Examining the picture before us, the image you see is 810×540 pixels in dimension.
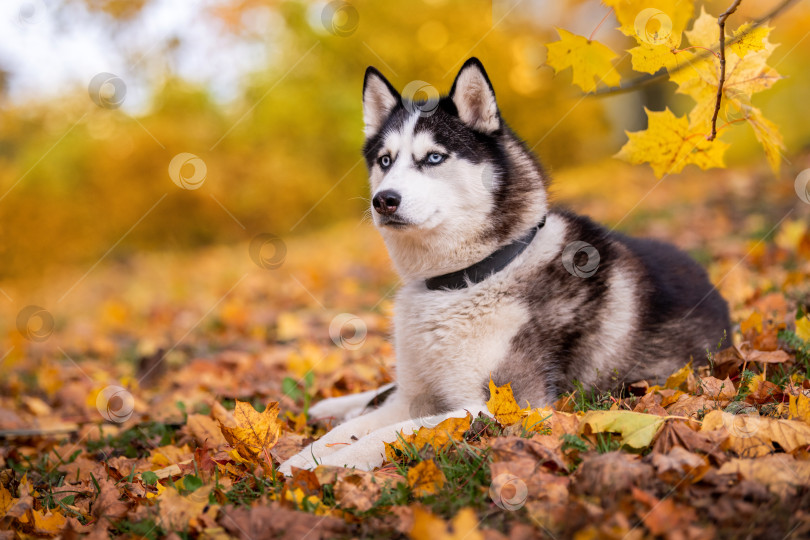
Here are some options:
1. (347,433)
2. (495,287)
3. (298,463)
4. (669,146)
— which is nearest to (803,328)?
(669,146)

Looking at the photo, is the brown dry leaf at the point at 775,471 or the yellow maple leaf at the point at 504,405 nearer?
the brown dry leaf at the point at 775,471

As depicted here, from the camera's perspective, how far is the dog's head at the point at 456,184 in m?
3.00

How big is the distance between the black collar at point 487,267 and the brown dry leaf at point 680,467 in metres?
1.21

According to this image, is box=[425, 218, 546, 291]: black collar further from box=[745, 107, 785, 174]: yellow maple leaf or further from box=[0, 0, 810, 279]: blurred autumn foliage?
box=[0, 0, 810, 279]: blurred autumn foliage

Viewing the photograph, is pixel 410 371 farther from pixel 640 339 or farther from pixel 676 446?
pixel 676 446

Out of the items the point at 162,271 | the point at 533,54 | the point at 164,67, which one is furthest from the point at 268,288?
the point at 164,67

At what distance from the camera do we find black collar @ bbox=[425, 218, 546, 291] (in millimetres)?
2984

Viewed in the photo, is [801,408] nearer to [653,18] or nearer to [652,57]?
[652,57]

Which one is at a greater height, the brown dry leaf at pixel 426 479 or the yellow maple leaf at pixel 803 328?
the brown dry leaf at pixel 426 479

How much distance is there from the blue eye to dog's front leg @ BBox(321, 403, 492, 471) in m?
1.24

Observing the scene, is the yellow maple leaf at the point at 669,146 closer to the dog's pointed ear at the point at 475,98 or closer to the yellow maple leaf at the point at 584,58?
the yellow maple leaf at the point at 584,58

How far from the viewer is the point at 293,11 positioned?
15195 mm

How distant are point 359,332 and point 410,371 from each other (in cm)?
273

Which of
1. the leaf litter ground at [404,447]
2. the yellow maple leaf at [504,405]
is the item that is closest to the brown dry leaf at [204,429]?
the leaf litter ground at [404,447]
